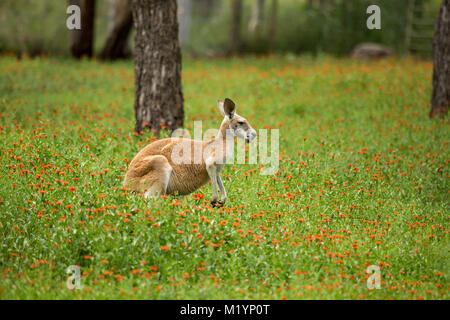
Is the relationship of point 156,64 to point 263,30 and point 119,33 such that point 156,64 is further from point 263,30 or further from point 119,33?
point 263,30

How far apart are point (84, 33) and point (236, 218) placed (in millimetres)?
18902

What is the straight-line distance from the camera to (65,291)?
585 cm

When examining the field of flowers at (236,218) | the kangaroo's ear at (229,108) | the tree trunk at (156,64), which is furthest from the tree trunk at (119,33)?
the kangaroo's ear at (229,108)

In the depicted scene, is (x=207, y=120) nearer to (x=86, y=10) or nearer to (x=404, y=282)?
(x=404, y=282)

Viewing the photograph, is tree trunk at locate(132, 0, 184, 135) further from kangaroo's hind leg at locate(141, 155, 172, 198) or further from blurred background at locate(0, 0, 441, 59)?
blurred background at locate(0, 0, 441, 59)

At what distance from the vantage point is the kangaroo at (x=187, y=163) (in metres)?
7.34

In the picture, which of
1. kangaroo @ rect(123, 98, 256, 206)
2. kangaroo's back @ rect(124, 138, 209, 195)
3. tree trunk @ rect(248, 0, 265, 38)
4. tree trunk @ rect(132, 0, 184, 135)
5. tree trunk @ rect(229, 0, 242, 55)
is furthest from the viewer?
tree trunk @ rect(248, 0, 265, 38)

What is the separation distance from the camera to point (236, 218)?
295 inches

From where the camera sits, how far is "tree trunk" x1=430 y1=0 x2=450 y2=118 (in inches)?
562

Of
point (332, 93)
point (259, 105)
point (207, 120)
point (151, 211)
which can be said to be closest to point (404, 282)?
point (151, 211)

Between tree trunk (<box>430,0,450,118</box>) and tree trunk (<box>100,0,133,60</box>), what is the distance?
44.3 ft

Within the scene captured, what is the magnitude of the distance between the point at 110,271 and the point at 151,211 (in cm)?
103
